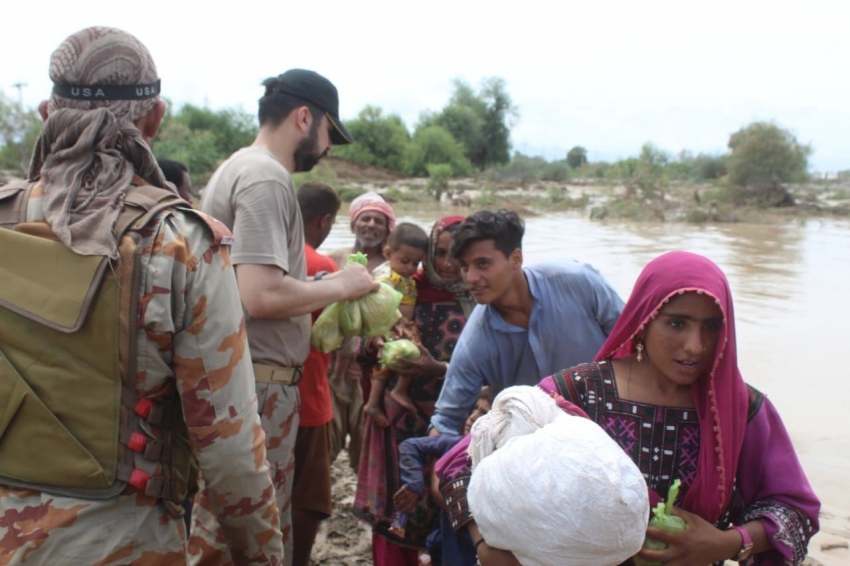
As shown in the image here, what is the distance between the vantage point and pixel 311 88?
304cm

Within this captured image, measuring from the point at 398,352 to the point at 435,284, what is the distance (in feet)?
1.62

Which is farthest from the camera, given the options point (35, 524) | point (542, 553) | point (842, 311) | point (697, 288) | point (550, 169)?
point (550, 169)

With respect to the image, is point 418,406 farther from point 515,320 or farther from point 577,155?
point 577,155

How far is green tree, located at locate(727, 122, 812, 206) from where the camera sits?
3250cm

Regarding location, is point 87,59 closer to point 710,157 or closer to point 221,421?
point 221,421

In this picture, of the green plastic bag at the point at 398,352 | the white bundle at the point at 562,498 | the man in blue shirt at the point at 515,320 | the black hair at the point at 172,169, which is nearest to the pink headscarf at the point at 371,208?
the black hair at the point at 172,169

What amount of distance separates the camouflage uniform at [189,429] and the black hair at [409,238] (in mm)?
2186

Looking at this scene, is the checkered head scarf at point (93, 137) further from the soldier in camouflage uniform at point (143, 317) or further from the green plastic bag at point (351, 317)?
the green plastic bag at point (351, 317)

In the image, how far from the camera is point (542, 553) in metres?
1.78

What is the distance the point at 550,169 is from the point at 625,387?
5414 cm

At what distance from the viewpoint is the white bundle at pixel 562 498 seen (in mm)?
1728

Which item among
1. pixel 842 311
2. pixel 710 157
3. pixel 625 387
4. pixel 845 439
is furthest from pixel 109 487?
pixel 710 157

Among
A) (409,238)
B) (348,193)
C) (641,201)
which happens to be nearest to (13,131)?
(348,193)

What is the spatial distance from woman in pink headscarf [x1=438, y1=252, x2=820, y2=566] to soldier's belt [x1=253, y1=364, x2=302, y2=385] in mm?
882
